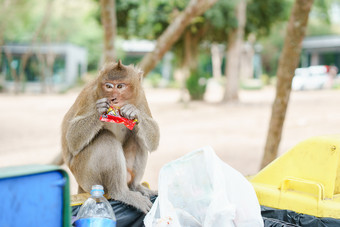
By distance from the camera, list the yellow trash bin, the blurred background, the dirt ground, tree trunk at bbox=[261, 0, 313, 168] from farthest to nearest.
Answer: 1. the dirt ground
2. the blurred background
3. tree trunk at bbox=[261, 0, 313, 168]
4. the yellow trash bin

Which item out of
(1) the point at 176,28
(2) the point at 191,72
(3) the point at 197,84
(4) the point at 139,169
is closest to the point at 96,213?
(4) the point at 139,169

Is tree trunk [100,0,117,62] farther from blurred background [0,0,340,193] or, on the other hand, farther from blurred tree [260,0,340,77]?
blurred tree [260,0,340,77]

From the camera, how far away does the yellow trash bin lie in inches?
91.6

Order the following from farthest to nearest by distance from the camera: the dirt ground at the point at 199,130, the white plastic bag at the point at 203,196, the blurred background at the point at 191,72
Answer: the dirt ground at the point at 199,130 < the blurred background at the point at 191,72 < the white plastic bag at the point at 203,196

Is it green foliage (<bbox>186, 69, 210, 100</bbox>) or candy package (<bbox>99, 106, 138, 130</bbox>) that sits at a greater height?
candy package (<bbox>99, 106, 138, 130</bbox>)

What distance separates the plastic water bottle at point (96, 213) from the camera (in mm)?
1886

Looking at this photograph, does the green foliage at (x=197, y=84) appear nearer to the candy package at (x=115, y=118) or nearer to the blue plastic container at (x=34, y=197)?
the candy package at (x=115, y=118)

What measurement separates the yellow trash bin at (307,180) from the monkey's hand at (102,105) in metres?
1.10

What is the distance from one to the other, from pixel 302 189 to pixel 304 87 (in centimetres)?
2419

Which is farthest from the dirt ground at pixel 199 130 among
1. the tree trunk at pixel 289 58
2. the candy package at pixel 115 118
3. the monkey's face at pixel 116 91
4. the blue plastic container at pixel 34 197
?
the blue plastic container at pixel 34 197

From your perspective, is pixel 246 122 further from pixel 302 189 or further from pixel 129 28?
pixel 302 189

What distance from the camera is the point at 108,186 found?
8.93 feet

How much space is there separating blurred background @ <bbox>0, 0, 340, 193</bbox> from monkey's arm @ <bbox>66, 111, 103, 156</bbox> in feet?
7.26

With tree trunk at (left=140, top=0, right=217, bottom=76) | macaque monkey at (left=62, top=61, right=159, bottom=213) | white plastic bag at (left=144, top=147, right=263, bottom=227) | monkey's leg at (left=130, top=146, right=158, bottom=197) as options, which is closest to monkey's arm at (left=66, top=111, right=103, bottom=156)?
macaque monkey at (left=62, top=61, right=159, bottom=213)
